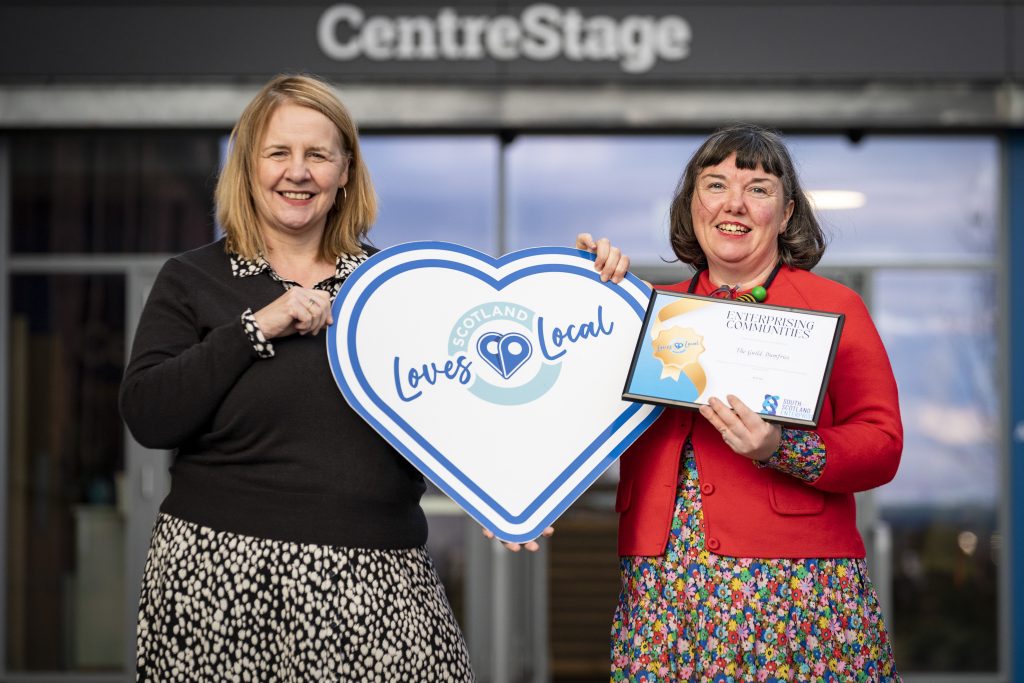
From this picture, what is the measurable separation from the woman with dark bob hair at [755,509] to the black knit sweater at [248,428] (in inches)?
21.5

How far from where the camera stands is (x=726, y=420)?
211 centimetres

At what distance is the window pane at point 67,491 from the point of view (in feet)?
21.3

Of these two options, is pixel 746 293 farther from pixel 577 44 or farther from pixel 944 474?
pixel 944 474

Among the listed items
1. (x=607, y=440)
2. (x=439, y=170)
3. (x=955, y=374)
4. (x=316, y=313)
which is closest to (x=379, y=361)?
(x=316, y=313)

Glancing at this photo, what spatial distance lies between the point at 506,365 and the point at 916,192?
4.71 meters

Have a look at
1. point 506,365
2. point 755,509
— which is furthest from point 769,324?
point 506,365

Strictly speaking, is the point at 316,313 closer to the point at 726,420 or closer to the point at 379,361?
→ the point at 379,361

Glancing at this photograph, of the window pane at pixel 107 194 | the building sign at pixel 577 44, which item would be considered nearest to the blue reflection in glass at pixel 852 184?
the building sign at pixel 577 44

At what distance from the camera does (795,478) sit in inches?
88.7

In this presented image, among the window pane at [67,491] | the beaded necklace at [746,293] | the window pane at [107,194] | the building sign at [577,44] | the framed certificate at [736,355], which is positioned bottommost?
the window pane at [67,491]

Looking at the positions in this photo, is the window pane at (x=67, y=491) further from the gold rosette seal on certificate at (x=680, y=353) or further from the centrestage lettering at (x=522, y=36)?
the gold rosette seal on certificate at (x=680, y=353)

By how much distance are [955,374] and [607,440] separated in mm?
4674

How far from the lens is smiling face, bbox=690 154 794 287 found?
2328 mm

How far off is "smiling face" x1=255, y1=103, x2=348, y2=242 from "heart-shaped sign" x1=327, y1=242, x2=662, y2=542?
0.60 feet
